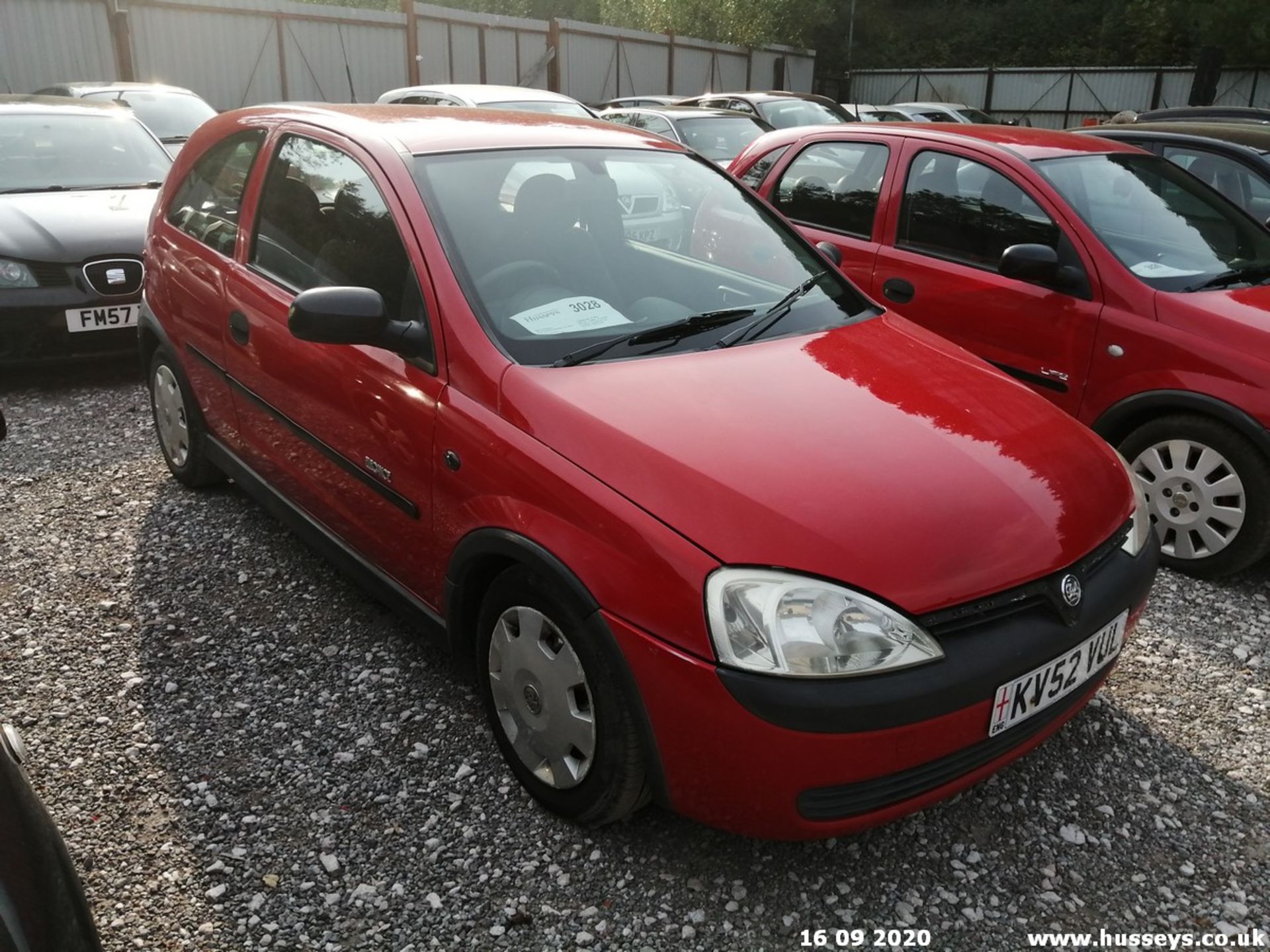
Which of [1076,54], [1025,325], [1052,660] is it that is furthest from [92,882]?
[1076,54]

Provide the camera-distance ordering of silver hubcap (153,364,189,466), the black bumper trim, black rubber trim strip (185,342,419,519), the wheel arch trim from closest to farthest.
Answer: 1. the black bumper trim
2. black rubber trim strip (185,342,419,519)
3. the wheel arch trim
4. silver hubcap (153,364,189,466)

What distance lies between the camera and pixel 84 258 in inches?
228

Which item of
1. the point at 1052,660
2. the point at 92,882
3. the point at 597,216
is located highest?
the point at 597,216

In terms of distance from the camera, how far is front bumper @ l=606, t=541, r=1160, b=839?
6.73 ft

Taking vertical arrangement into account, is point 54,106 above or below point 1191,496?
above

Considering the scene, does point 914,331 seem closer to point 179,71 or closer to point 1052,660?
point 1052,660

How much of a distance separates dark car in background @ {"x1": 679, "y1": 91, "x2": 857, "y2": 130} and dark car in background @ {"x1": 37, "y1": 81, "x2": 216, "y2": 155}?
628cm

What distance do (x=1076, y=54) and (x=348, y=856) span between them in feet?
138

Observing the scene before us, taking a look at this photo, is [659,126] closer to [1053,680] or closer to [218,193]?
[218,193]

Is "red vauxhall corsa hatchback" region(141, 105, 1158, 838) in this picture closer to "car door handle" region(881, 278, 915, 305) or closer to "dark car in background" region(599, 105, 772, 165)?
"car door handle" region(881, 278, 915, 305)

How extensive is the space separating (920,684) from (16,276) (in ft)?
18.4

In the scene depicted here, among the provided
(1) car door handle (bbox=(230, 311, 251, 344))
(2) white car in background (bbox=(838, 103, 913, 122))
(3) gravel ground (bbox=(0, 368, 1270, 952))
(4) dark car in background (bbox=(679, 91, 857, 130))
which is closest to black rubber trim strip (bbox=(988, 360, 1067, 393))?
(3) gravel ground (bbox=(0, 368, 1270, 952))

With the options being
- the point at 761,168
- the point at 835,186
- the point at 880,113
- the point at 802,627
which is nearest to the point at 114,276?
the point at 761,168

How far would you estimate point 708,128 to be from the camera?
36.0ft
